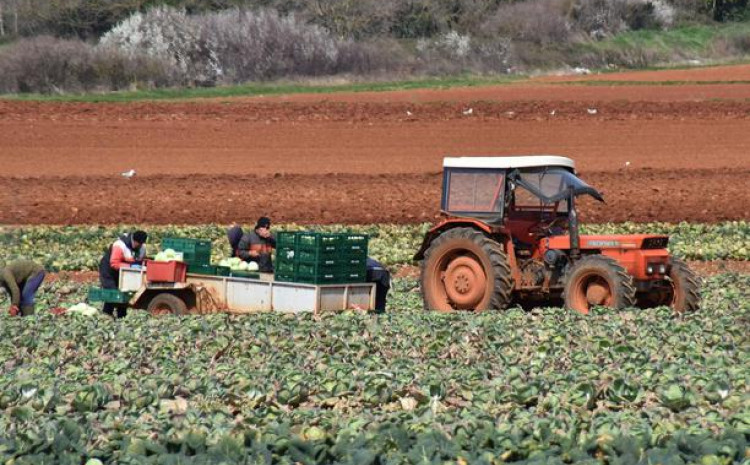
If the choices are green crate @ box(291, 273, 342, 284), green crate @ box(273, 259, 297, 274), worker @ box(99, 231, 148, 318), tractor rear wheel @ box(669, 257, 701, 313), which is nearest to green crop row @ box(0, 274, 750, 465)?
tractor rear wheel @ box(669, 257, 701, 313)

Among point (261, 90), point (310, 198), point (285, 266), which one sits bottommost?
point (310, 198)

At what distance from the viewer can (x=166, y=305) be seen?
16547 mm

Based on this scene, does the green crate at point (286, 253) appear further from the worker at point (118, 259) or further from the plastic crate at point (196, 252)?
the worker at point (118, 259)

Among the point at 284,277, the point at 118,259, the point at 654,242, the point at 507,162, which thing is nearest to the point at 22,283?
the point at 118,259

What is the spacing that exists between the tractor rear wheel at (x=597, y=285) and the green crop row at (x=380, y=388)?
1.53ft

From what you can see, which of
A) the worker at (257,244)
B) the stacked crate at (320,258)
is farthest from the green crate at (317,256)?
the worker at (257,244)

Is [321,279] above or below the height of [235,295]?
above

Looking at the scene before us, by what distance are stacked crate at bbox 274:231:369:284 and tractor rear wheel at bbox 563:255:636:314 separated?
8.06ft

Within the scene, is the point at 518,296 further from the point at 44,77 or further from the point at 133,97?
the point at 44,77

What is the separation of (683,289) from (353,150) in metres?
22.7

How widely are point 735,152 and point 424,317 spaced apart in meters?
23.5

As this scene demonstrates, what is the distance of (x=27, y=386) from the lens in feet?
34.2

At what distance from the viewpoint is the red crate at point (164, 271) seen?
16.4 metres

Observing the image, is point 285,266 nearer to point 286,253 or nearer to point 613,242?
point 286,253
